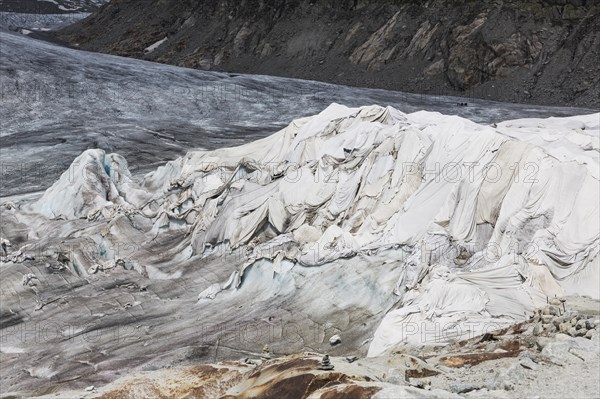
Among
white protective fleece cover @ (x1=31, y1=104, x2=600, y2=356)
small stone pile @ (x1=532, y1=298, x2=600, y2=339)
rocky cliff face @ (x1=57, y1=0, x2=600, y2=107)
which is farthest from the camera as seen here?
rocky cliff face @ (x1=57, y1=0, x2=600, y2=107)

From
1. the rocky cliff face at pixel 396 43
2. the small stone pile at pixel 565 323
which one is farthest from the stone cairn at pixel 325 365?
the rocky cliff face at pixel 396 43

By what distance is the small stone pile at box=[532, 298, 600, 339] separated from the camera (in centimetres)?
903

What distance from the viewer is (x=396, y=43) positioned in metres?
56.8

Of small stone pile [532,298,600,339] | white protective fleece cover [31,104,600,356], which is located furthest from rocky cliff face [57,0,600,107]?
small stone pile [532,298,600,339]

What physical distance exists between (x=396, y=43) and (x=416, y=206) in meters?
42.2

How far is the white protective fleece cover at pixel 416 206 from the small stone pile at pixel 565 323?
1.38m

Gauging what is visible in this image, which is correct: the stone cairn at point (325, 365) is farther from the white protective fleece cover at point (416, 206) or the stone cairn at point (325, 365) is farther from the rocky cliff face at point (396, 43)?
the rocky cliff face at point (396, 43)

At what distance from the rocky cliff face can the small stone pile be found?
37.9m

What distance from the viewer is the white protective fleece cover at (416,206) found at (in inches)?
518

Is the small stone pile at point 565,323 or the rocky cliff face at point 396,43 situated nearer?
the small stone pile at point 565,323

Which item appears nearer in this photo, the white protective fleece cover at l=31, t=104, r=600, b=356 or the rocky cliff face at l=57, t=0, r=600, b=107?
the white protective fleece cover at l=31, t=104, r=600, b=356

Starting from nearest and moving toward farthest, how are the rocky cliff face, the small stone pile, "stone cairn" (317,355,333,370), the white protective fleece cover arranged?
"stone cairn" (317,355,333,370) < the small stone pile < the white protective fleece cover < the rocky cliff face

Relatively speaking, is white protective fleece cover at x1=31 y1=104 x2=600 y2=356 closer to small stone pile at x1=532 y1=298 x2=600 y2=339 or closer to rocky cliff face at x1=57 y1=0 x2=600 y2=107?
small stone pile at x1=532 y1=298 x2=600 y2=339

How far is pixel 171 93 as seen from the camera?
4259cm
